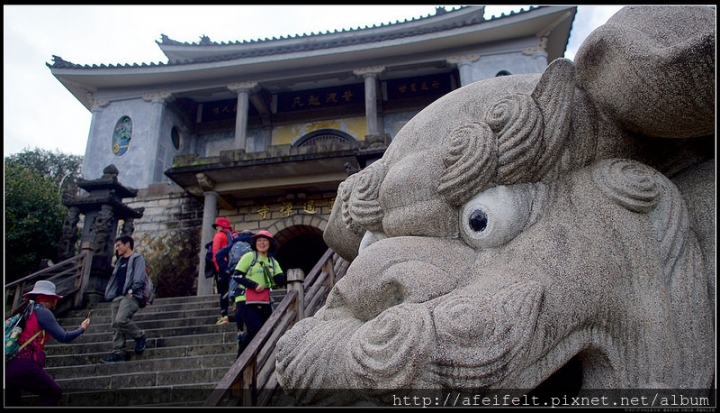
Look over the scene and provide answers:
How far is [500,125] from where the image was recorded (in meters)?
1.97

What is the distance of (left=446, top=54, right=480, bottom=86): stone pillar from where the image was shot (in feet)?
41.5

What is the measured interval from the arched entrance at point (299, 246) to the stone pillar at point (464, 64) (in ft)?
17.9

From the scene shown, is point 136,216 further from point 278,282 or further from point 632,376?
point 632,376

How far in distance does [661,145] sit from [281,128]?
45.3ft

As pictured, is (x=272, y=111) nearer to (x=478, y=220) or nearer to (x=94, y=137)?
(x=94, y=137)

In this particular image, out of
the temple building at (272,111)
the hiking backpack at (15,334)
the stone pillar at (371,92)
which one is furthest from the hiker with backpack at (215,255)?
the stone pillar at (371,92)

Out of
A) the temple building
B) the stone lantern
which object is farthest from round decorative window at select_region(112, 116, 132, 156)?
the stone lantern

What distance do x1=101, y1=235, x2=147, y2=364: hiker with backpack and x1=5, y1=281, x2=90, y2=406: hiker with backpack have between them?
4.63ft

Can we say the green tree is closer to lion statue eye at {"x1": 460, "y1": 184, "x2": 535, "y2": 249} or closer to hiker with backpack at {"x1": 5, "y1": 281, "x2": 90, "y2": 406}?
hiker with backpack at {"x1": 5, "y1": 281, "x2": 90, "y2": 406}

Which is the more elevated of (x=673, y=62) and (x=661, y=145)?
(x=673, y=62)

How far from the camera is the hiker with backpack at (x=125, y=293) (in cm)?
505

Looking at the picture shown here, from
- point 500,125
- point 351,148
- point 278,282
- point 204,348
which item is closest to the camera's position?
point 500,125

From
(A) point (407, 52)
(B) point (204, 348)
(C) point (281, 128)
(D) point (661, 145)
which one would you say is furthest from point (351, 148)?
(D) point (661, 145)

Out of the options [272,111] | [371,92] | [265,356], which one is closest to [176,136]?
[272,111]
